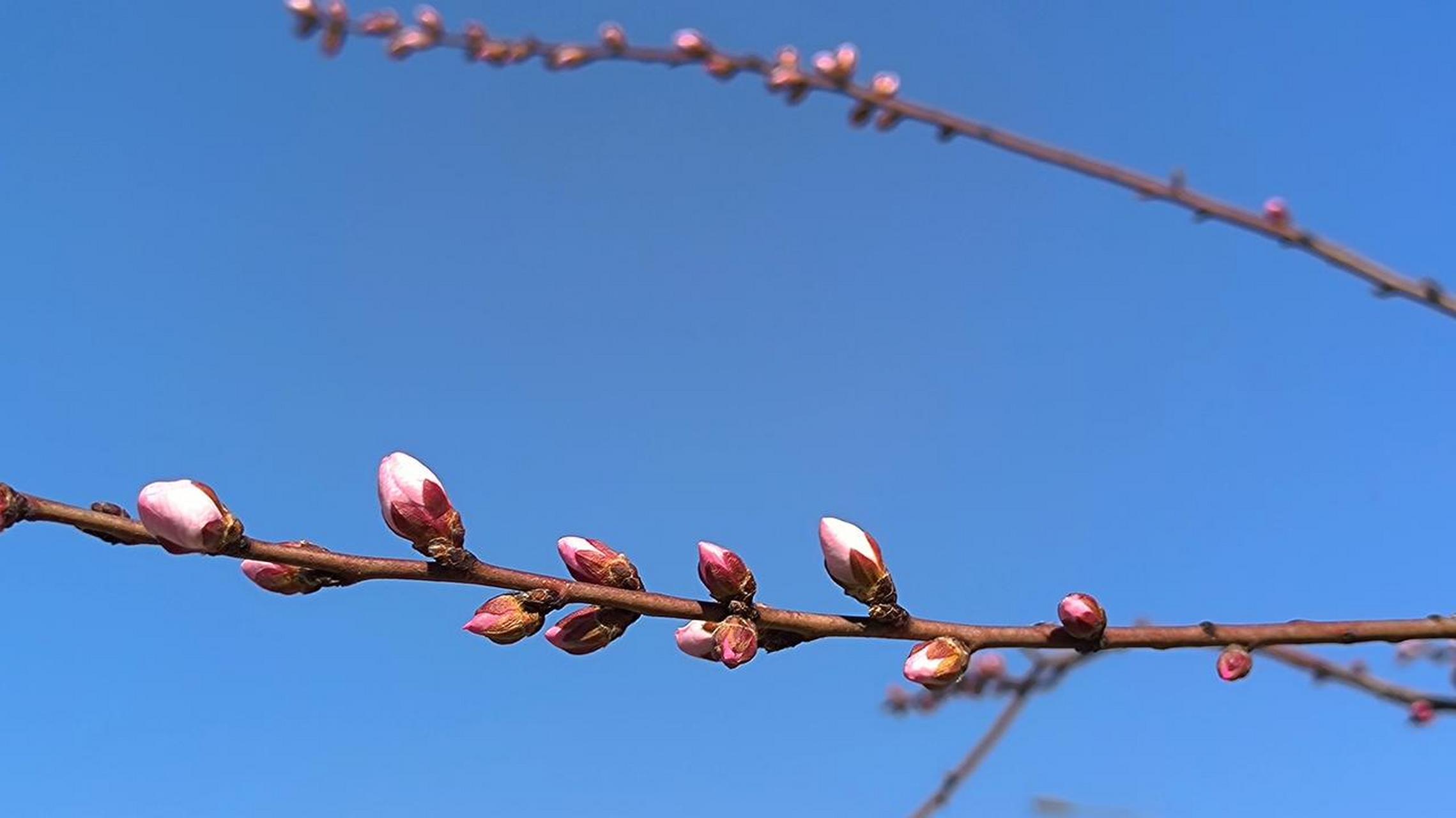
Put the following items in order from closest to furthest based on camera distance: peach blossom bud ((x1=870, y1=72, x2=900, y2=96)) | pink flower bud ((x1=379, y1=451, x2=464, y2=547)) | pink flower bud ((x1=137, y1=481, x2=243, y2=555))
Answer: pink flower bud ((x1=137, y1=481, x2=243, y2=555))
pink flower bud ((x1=379, y1=451, x2=464, y2=547))
peach blossom bud ((x1=870, y1=72, x2=900, y2=96))

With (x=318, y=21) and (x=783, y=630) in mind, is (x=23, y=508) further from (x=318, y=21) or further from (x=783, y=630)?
(x=318, y=21)

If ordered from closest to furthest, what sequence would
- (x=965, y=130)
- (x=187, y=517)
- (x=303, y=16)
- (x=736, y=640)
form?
(x=187, y=517)
(x=736, y=640)
(x=965, y=130)
(x=303, y=16)

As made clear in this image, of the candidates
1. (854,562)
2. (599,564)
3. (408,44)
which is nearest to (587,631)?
(599,564)

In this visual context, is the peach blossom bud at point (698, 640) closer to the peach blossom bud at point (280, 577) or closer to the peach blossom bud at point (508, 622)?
the peach blossom bud at point (508, 622)

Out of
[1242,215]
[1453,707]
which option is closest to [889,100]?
[1242,215]

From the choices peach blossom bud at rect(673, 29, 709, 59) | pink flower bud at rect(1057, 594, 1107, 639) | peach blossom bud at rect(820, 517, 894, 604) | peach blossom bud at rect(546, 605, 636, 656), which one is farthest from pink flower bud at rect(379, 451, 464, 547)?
peach blossom bud at rect(673, 29, 709, 59)

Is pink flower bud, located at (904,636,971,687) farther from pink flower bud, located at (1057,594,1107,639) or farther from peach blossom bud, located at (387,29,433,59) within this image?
peach blossom bud, located at (387,29,433,59)

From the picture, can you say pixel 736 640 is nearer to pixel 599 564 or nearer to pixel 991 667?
pixel 599 564
